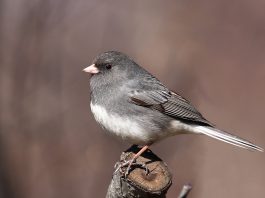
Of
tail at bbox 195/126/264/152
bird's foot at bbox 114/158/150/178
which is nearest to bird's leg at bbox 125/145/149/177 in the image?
bird's foot at bbox 114/158/150/178

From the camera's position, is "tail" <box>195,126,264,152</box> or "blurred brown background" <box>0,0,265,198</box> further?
"blurred brown background" <box>0,0,265,198</box>

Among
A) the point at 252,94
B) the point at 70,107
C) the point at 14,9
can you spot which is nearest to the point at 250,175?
the point at 252,94

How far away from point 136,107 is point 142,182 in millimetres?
974

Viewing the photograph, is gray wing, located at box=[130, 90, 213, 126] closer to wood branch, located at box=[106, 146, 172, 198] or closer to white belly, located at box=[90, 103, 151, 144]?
white belly, located at box=[90, 103, 151, 144]

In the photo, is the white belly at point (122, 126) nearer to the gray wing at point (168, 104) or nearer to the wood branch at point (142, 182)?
the gray wing at point (168, 104)

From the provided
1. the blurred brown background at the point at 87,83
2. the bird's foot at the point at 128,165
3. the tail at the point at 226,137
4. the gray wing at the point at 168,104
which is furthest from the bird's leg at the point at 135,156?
the blurred brown background at the point at 87,83

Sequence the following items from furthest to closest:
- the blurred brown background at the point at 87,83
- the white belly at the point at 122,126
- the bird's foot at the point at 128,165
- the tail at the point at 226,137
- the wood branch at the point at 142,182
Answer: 1. the blurred brown background at the point at 87,83
2. the tail at the point at 226,137
3. the white belly at the point at 122,126
4. the bird's foot at the point at 128,165
5. the wood branch at the point at 142,182

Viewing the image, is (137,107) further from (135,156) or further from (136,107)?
(135,156)

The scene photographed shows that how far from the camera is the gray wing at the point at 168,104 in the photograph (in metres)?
3.94

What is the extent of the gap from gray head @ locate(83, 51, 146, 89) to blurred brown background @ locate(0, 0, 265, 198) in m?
0.99

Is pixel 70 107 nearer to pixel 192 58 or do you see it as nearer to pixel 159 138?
pixel 192 58

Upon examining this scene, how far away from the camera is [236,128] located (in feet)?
21.4

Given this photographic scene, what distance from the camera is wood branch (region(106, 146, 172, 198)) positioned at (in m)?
2.90

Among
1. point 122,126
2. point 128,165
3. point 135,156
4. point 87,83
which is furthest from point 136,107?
point 87,83
